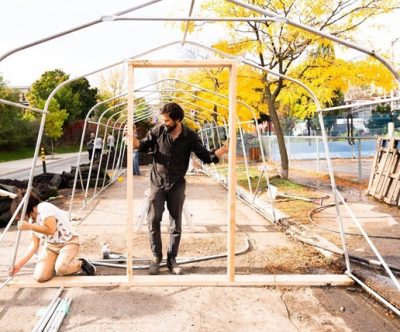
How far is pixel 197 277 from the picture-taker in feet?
14.7

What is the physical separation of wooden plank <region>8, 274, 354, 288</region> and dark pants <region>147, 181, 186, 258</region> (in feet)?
1.22

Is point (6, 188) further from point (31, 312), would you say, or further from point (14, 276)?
point (31, 312)

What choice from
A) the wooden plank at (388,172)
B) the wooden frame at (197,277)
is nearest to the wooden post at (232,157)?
the wooden frame at (197,277)

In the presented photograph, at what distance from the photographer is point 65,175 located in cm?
1241

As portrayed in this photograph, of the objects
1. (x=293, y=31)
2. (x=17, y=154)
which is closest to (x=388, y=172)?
(x=293, y=31)

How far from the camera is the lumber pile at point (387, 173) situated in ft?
28.3

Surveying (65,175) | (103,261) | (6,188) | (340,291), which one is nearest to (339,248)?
(340,291)

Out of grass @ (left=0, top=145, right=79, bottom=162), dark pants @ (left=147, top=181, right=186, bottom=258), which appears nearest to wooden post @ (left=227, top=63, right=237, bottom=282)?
dark pants @ (left=147, top=181, right=186, bottom=258)

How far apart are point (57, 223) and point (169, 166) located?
51.2 inches

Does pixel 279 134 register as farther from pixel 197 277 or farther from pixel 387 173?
pixel 197 277

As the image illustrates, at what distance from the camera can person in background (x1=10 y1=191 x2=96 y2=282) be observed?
14.0ft

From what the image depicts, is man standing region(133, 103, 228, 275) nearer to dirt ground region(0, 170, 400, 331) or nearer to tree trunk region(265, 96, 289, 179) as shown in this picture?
dirt ground region(0, 170, 400, 331)

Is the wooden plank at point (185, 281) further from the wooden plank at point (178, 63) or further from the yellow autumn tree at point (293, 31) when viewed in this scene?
the yellow autumn tree at point (293, 31)

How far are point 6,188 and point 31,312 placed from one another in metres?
4.47
